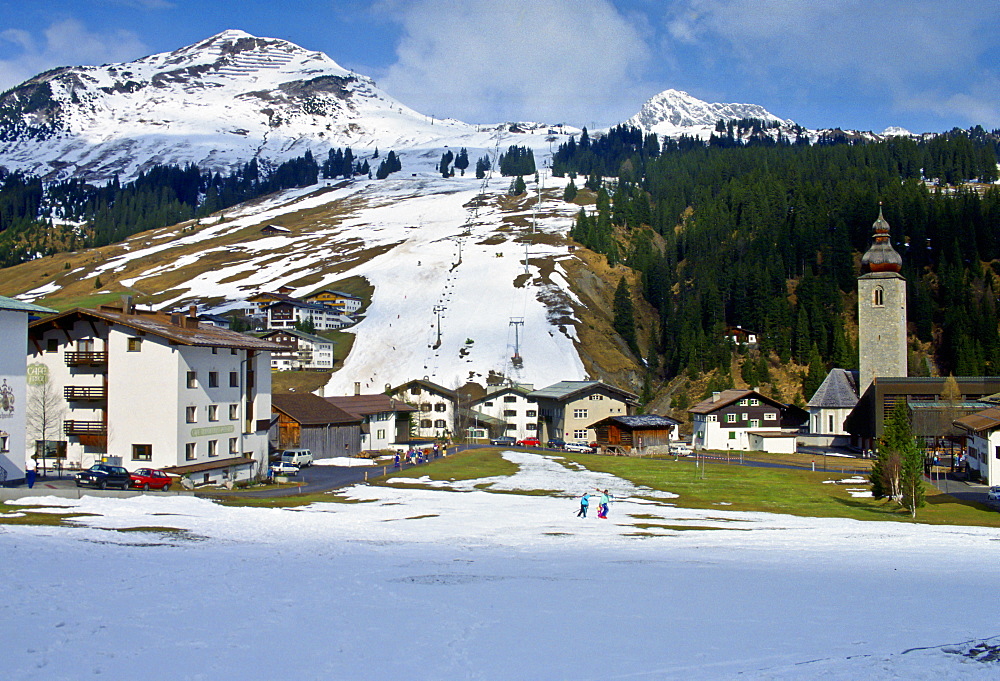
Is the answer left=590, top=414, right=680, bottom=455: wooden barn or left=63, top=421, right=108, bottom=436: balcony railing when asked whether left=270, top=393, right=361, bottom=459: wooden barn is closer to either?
left=63, top=421, right=108, bottom=436: balcony railing

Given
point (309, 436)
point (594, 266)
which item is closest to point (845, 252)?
point (594, 266)

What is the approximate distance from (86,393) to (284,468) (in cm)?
1370

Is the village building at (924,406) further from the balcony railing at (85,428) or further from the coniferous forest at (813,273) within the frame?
the balcony railing at (85,428)

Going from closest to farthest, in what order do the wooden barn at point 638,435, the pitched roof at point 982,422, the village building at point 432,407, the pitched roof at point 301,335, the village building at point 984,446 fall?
1. the village building at point 984,446
2. the pitched roof at point 982,422
3. the wooden barn at point 638,435
4. the village building at point 432,407
5. the pitched roof at point 301,335

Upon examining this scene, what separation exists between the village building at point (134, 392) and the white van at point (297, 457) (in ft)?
23.5

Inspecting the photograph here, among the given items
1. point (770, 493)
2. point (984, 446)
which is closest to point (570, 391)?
point (984, 446)

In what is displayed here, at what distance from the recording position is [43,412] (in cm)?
5044

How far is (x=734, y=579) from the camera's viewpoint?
19.8 m

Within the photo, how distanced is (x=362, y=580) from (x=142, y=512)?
16.1 m

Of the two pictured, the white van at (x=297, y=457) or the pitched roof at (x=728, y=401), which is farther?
the pitched roof at (x=728, y=401)

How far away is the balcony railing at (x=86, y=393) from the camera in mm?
50719

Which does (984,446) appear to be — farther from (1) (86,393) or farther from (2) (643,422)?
(1) (86,393)

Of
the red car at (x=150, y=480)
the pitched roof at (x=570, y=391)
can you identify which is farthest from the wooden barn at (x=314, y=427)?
the pitched roof at (x=570, y=391)

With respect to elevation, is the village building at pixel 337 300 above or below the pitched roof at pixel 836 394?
above
